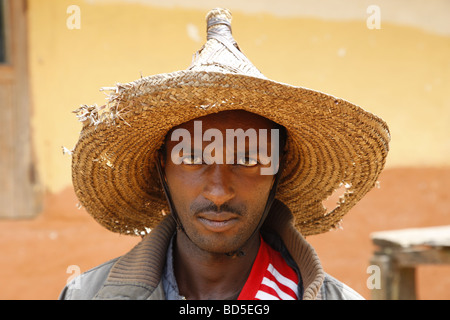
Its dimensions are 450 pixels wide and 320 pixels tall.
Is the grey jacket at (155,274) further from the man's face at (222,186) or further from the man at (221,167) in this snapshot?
the man's face at (222,186)

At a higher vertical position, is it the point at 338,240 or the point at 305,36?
the point at 305,36

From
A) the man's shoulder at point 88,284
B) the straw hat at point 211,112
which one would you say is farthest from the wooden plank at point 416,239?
the man's shoulder at point 88,284

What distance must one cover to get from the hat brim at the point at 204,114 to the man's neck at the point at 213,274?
0.35 m

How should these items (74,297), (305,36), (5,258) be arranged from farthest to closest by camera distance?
(305,36) → (5,258) → (74,297)

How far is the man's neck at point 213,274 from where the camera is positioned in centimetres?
184

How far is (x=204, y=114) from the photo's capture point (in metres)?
1.70

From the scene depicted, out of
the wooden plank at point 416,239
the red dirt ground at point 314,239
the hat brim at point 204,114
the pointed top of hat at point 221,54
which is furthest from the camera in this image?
the red dirt ground at point 314,239

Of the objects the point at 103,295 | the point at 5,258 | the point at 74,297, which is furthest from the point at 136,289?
the point at 5,258

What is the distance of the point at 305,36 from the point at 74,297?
2.73 meters

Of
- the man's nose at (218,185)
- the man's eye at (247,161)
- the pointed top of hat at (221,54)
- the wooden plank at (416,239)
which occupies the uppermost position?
the pointed top of hat at (221,54)

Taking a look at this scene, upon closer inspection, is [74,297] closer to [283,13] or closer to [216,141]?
[216,141]

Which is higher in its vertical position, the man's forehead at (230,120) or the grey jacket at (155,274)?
the man's forehead at (230,120)

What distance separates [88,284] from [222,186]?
62cm

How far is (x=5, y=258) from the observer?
365cm
